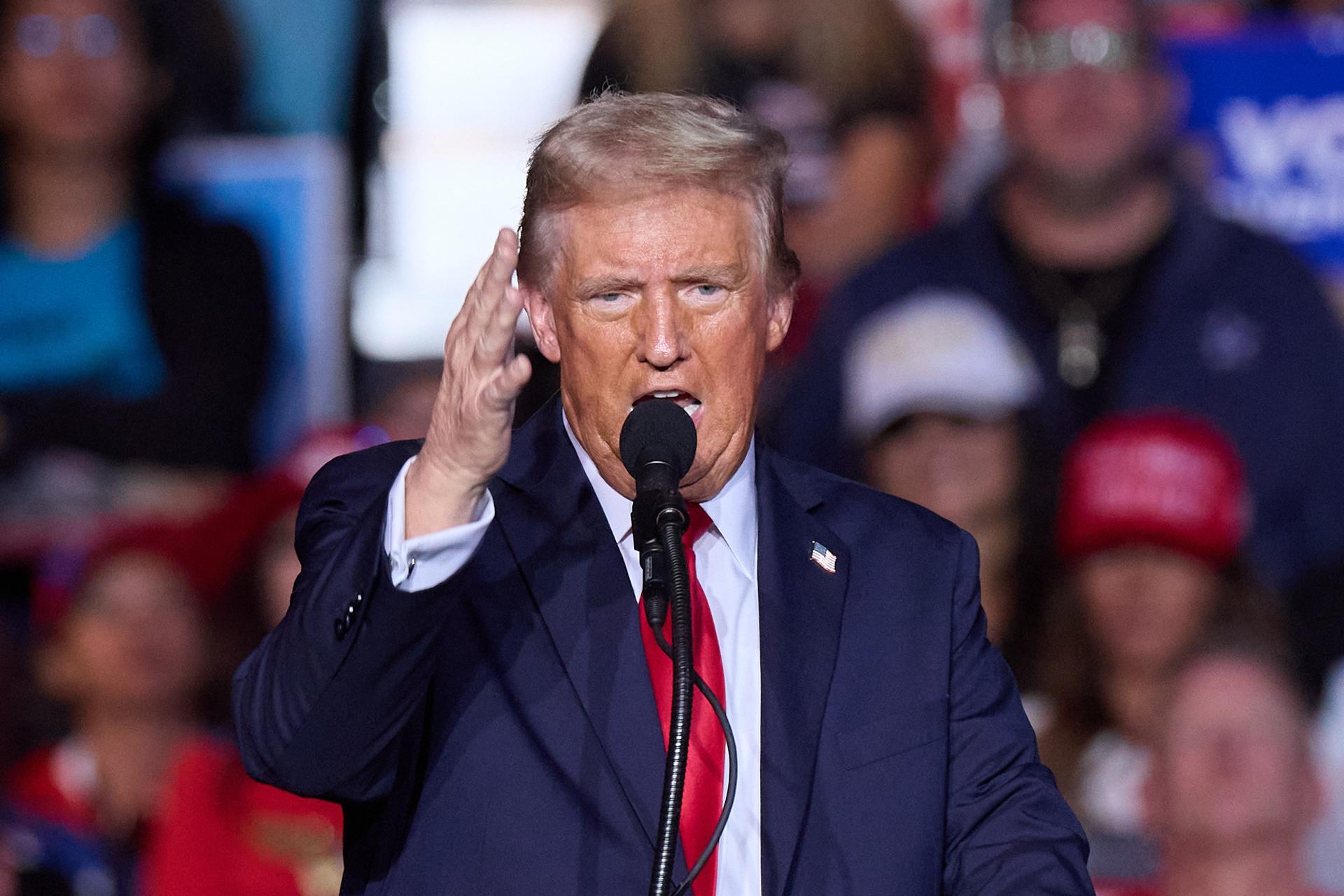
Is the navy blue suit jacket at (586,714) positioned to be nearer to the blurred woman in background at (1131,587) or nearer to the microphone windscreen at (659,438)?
the microphone windscreen at (659,438)

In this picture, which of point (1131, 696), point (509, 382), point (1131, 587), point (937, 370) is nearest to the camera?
point (509, 382)

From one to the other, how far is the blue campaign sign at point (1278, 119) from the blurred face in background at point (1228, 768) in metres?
1.64

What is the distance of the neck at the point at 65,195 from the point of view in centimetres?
478

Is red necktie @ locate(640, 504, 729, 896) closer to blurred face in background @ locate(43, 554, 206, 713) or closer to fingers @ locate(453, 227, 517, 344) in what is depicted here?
fingers @ locate(453, 227, 517, 344)

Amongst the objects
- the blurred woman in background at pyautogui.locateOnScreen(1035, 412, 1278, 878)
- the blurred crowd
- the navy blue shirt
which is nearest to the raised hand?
the blurred crowd

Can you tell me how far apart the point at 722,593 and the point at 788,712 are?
0.15 metres

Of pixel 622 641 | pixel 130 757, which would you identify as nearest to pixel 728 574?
pixel 622 641

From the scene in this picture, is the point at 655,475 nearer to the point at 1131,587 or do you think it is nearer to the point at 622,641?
the point at 622,641

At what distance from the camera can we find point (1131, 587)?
158 inches

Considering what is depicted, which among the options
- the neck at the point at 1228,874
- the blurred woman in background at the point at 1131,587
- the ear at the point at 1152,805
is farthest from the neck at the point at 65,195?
the neck at the point at 1228,874

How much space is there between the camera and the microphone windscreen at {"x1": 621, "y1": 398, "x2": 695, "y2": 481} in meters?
1.54

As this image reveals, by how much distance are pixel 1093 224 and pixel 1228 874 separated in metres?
1.59

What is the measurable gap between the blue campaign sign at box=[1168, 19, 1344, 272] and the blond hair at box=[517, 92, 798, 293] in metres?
3.35

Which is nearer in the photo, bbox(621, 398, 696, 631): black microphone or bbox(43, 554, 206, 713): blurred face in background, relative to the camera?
bbox(621, 398, 696, 631): black microphone
